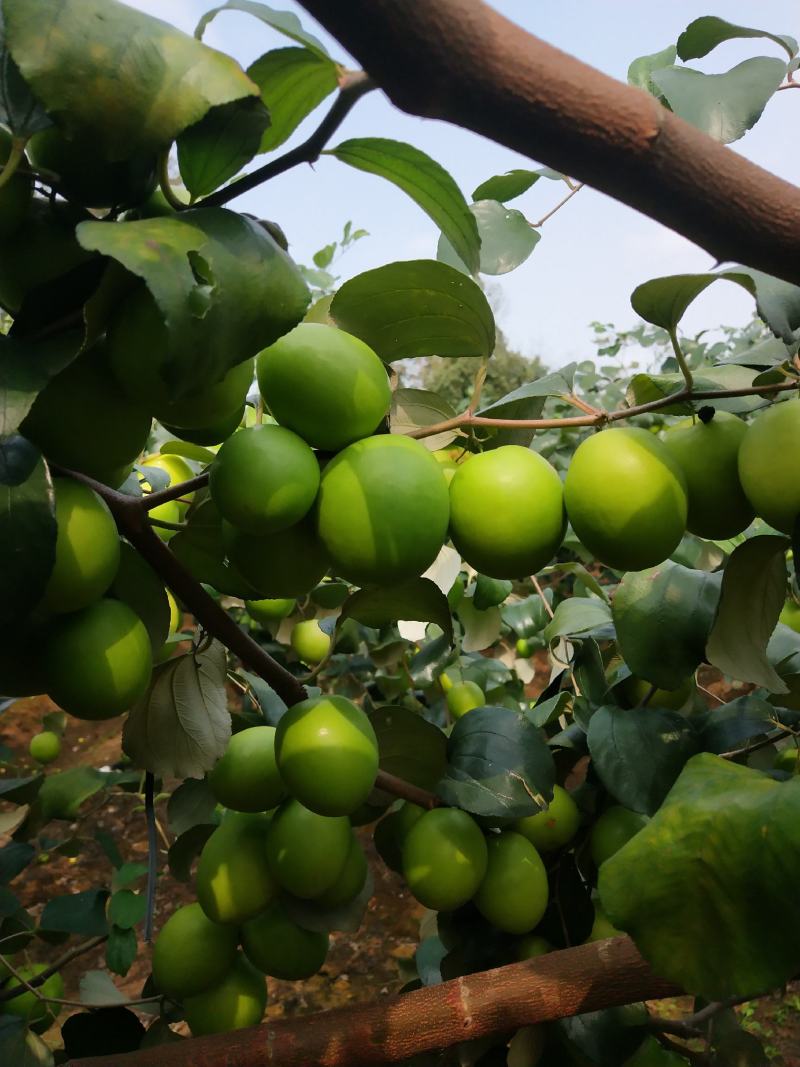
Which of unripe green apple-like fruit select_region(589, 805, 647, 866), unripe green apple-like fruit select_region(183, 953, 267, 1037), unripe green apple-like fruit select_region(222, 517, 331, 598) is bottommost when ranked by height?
unripe green apple-like fruit select_region(183, 953, 267, 1037)

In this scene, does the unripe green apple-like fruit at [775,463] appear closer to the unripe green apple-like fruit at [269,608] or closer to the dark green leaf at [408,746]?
the dark green leaf at [408,746]

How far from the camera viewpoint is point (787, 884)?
1.31 ft

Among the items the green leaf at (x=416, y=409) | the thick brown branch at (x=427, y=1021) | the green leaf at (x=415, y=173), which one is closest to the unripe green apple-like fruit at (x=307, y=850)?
the thick brown branch at (x=427, y=1021)

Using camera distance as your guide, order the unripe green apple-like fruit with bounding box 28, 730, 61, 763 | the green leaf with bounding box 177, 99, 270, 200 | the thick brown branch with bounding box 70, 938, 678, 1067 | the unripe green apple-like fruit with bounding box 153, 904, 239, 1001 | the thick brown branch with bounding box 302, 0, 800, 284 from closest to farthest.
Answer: the thick brown branch with bounding box 302, 0, 800, 284 < the green leaf with bounding box 177, 99, 270, 200 < the thick brown branch with bounding box 70, 938, 678, 1067 < the unripe green apple-like fruit with bounding box 153, 904, 239, 1001 < the unripe green apple-like fruit with bounding box 28, 730, 61, 763

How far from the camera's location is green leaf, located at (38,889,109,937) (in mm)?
1011

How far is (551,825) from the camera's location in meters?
0.77

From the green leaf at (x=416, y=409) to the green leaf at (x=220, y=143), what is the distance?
8.2 inches

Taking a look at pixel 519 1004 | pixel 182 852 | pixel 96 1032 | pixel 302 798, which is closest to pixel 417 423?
pixel 302 798

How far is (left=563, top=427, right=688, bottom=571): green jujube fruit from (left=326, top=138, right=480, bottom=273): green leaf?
148 millimetres

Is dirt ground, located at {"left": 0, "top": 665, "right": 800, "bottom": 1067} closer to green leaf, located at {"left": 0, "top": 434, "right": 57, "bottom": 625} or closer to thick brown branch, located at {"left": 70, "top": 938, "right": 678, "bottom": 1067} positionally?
thick brown branch, located at {"left": 70, "top": 938, "right": 678, "bottom": 1067}

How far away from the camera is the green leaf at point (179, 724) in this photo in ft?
2.25

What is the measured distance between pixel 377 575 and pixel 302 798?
20 cm

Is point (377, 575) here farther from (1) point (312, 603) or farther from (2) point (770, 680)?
(1) point (312, 603)

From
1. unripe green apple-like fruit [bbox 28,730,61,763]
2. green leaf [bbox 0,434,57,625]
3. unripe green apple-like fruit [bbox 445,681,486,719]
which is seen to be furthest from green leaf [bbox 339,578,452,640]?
unripe green apple-like fruit [bbox 28,730,61,763]
